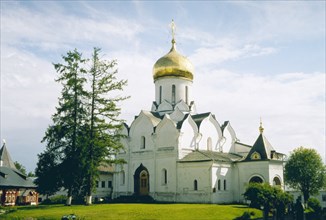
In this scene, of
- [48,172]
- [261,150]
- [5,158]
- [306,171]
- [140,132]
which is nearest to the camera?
[48,172]

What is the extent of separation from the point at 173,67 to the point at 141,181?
482 inches

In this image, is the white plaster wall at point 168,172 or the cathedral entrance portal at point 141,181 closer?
the white plaster wall at point 168,172

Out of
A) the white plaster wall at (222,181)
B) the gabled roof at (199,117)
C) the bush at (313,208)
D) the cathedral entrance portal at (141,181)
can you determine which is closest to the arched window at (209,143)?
the gabled roof at (199,117)

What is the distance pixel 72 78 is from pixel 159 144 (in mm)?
11049

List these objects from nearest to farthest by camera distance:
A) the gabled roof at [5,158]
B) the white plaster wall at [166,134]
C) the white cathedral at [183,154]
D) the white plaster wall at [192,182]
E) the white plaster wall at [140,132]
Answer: the white plaster wall at [192,182], the white cathedral at [183,154], the white plaster wall at [166,134], the white plaster wall at [140,132], the gabled roof at [5,158]

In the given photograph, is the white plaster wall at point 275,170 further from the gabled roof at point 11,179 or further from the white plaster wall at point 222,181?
the gabled roof at point 11,179

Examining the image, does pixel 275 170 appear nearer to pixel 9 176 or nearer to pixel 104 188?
pixel 104 188

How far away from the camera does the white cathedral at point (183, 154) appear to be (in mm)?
32000

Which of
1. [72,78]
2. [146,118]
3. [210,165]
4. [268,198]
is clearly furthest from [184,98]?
[268,198]

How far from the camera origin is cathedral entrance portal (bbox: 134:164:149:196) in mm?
35819

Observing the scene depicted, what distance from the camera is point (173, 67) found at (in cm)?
3812

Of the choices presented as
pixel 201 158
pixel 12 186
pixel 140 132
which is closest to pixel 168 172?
pixel 201 158

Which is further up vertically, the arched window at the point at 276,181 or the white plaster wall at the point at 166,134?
the white plaster wall at the point at 166,134

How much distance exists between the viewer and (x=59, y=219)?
21656mm
